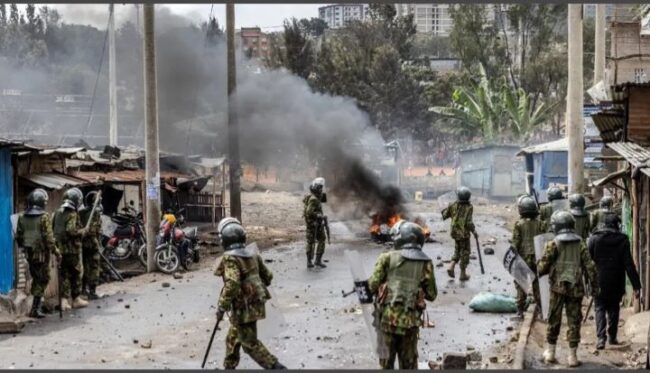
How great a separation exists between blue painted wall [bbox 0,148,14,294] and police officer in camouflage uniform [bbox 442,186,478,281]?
23.7 ft

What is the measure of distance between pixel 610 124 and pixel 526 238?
450 cm

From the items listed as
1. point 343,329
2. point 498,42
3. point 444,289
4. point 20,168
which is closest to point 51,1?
point 20,168

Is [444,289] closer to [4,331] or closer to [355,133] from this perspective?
[4,331]

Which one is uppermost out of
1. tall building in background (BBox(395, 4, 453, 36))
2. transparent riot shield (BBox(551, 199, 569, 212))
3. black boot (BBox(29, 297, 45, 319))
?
tall building in background (BBox(395, 4, 453, 36))

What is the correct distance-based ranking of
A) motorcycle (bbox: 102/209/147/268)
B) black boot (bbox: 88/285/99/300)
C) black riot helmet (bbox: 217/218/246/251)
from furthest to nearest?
motorcycle (bbox: 102/209/147/268) → black boot (bbox: 88/285/99/300) → black riot helmet (bbox: 217/218/246/251)

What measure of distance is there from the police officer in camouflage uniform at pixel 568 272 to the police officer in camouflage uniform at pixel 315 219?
357 inches

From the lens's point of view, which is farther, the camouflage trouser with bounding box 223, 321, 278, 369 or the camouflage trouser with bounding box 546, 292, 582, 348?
the camouflage trouser with bounding box 546, 292, 582, 348

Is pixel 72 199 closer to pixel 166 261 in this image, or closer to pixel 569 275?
pixel 166 261

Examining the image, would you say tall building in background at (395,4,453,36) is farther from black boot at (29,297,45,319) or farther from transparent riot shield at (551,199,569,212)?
black boot at (29,297,45,319)

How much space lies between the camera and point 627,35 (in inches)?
1169

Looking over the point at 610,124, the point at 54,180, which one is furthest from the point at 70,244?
the point at 610,124

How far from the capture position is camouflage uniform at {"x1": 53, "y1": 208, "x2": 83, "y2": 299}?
1416 cm

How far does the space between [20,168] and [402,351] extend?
925 centimetres

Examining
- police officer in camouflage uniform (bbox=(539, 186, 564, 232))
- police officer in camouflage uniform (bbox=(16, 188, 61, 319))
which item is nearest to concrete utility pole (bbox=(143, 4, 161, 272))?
police officer in camouflage uniform (bbox=(16, 188, 61, 319))
